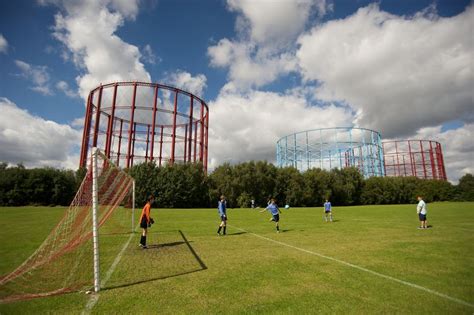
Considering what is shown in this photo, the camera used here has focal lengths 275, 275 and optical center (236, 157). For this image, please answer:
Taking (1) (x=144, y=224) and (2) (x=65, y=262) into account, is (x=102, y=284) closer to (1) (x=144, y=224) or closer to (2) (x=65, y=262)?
(2) (x=65, y=262)

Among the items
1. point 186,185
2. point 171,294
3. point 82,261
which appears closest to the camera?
point 171,294

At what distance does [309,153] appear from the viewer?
6625 cm

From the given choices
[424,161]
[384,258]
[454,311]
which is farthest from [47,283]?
[424,161]

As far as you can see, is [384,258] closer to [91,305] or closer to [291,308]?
[291,308]

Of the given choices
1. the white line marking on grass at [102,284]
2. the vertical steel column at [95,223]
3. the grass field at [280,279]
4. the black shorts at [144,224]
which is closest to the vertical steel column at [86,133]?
the grass field at [280,279]

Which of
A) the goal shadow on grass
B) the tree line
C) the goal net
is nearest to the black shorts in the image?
the goal shadow on grass

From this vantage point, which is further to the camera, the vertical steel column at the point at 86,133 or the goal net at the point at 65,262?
the vertical steel column at the point at 86,133

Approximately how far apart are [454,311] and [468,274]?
9.07ft

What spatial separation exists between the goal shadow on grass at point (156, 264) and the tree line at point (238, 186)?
36.4 m

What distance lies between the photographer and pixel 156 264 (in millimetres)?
8102

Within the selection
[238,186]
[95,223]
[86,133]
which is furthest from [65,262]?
[86,133]

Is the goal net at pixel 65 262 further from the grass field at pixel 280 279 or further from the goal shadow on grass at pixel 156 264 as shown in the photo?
the goal shadow on grass at pixel 156 264

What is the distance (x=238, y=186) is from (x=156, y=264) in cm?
4410

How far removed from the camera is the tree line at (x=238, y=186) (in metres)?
45.3
